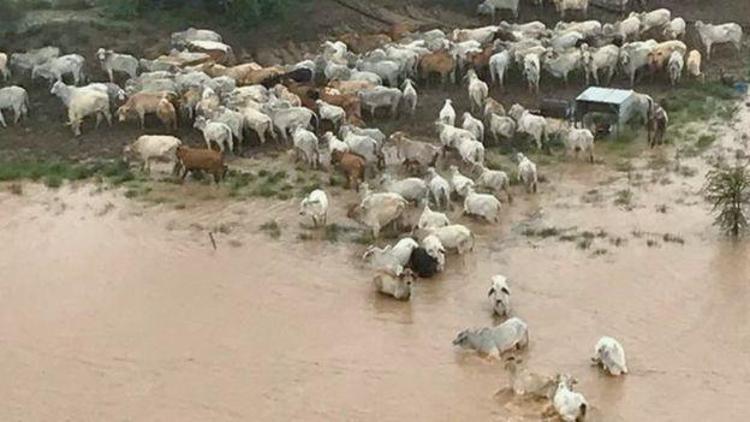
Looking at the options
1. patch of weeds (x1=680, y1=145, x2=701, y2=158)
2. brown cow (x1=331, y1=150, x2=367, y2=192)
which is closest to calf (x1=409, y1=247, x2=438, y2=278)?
brown cow (x1=331, y1=150, x2=367, y2=192)

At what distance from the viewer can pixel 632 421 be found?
10.4m

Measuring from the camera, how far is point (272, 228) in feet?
48.3

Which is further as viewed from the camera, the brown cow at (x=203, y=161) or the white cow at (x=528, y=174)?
the brown cow at (x=203, y=161)

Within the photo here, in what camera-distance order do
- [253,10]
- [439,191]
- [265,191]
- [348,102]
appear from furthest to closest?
[253,10]
[348,102]
[265,191]
[439,191]

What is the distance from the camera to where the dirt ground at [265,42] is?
1791 centimetres

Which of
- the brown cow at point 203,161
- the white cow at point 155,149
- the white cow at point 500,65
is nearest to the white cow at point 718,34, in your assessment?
the white cow at point 500,65

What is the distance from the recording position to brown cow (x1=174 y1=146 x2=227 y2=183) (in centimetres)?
1599

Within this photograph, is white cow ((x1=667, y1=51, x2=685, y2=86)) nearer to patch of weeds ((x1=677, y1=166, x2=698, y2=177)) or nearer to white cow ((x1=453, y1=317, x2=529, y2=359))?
patch of weeds ((x1=677, y1=166, x2=698, y2=177))

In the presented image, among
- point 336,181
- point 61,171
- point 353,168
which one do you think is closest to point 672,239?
point 353,168

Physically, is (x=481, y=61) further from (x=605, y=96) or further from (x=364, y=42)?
(x=605, y=96)

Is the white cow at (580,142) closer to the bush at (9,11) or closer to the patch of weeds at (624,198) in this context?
the patch of weeds at (624,198)

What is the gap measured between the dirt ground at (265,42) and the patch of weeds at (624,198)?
3434mm

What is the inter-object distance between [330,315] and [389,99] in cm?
637

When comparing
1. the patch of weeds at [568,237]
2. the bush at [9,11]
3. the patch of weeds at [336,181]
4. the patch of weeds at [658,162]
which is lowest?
the patch of weeds at [336,181]
